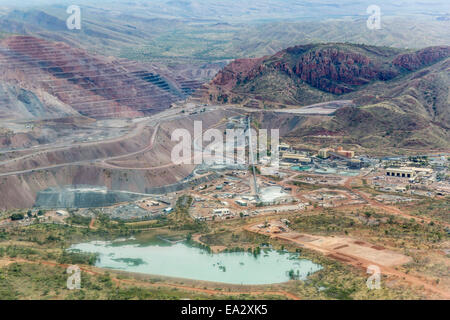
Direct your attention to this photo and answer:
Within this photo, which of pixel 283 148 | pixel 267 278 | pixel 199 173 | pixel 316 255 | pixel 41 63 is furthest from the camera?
pixel 41 63

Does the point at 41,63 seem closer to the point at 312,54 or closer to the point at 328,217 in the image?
the point at 312,54

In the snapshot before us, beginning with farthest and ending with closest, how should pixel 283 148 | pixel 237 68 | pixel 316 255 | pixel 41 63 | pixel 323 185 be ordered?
pixel 237 68 < pixel 41 63 < pixel 283 148 < pixel 323 185 < pixel 316 255

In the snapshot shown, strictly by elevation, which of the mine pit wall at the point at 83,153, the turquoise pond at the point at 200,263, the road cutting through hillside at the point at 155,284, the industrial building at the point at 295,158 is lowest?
the turquoise pond at the point at 200,263

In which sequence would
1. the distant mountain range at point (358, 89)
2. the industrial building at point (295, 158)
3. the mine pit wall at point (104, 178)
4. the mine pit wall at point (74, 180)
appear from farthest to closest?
the distant mountain range at point (358, 89)
the industrial building at point (295, 158)
the mine pit wall at point (104, 178)
the mine pit wall at point (74, 180)

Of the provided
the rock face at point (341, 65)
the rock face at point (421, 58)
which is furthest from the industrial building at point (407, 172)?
the rock face at point (421, 58)

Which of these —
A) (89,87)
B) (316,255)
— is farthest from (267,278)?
A: (89,87)

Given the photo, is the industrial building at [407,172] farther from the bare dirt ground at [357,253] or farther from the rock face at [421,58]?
the rock face at [421,58]

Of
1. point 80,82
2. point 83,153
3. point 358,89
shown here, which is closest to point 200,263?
point 83,153

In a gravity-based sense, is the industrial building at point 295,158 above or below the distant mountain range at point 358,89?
below

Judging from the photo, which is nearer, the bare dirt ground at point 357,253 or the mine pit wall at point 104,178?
the bare dirt ground at point 357,253
